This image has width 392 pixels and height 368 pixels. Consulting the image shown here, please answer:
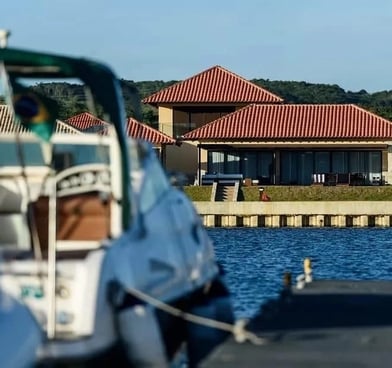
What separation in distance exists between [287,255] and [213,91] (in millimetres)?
40606

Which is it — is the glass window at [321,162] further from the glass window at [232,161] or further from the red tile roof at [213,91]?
the red tile roof at [213,91]

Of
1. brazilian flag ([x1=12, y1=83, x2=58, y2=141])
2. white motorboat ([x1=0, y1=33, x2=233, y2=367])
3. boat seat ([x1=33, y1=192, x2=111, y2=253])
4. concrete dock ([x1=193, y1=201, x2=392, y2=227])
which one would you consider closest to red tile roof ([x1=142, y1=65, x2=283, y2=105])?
concrete dock ([x1=193, y1=201, x2=392, y2=227])

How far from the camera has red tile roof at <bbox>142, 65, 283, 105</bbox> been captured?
268 ft

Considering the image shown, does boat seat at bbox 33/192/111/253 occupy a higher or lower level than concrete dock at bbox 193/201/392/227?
higher

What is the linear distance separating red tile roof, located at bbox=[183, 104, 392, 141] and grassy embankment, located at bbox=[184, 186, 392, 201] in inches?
358

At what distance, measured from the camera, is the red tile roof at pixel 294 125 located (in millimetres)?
73688

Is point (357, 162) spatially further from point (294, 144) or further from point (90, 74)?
point (90, 74)

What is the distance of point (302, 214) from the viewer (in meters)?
60.1

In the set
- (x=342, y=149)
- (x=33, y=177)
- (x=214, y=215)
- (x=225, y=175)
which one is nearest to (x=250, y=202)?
(x=214, y=215)

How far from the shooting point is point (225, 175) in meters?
70.1

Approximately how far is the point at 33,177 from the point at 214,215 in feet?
149

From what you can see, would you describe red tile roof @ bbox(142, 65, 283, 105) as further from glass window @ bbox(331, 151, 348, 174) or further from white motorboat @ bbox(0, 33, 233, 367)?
white motorboat @ bbox(0, 33, 233, 367)

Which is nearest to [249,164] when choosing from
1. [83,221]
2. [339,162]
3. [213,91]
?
[339,162]

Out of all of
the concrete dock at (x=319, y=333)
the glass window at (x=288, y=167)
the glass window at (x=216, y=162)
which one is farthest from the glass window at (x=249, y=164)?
the concrete dock at (x=319, y=333)
